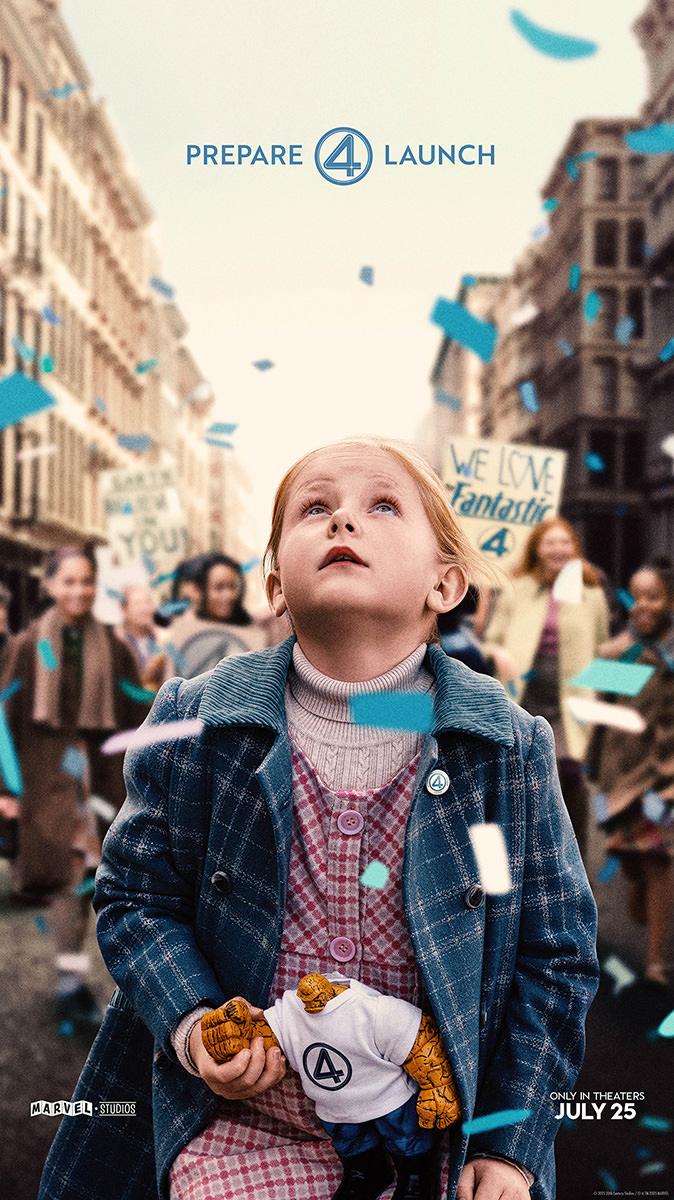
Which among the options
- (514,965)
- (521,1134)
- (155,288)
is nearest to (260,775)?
(514,965)

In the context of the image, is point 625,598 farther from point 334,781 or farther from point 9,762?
point 334,781

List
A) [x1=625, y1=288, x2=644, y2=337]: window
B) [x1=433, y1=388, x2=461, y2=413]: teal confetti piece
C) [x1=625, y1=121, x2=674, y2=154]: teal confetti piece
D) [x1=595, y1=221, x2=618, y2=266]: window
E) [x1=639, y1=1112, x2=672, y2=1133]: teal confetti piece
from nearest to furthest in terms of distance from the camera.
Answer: [x1=433, y1=388, x2=461, y2=413]: teal confetti piece, [x1=639, y1=1112, x2=672, y2=1133]: teal confetti piece, [x1=625, y1=121, x2=674, y2=154]: teal confetti piece, [x1=595, y1=221, x2=618, y2=266]: window, [x1=625, y1=288, x2=644, y2=337]: window

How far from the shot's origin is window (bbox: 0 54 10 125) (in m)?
3.22

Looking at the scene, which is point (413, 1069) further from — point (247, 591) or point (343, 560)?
point (247, 591)

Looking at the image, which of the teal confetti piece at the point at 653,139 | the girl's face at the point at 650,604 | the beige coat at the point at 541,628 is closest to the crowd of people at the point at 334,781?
the beige coat at the point at 541,628

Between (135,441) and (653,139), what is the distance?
191 centimetres

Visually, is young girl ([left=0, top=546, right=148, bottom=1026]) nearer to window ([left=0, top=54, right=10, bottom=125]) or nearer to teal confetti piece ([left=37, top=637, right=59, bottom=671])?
teal confetti piece ([left=37, top=637, right=59, bottom=671])

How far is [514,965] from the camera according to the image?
1.28m

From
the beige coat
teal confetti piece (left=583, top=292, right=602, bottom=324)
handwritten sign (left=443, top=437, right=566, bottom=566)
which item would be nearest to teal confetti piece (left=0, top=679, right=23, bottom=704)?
the beige coat

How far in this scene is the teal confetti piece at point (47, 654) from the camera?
12.3 ft

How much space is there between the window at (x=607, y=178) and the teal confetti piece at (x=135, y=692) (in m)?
2.14

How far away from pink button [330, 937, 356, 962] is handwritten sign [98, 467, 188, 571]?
8.92 ft

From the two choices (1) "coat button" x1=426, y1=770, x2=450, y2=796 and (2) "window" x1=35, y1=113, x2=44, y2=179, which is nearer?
(1) "coat button" x1=426, y1=770, x2=450, y2=796

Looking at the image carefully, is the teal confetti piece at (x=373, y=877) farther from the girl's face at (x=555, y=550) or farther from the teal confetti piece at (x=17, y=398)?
the girl's face at (x=555, y=550)
